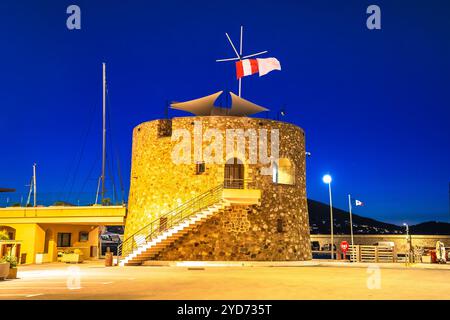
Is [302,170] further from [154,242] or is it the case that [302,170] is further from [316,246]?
[316,246]

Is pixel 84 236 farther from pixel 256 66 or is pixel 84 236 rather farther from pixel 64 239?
pixel 256 66

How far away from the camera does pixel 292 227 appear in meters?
29.3

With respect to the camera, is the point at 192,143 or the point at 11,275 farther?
the point at 192,143

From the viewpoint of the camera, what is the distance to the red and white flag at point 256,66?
103ft

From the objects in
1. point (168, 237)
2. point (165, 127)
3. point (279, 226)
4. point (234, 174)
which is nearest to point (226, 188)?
point (234, 174)

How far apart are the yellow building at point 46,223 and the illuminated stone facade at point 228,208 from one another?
193 centimetres

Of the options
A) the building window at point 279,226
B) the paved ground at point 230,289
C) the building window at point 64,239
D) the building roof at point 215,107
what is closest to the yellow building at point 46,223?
the building window at point 64,239

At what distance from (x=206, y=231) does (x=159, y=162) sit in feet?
16.9

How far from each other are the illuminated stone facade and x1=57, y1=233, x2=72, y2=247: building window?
6.82 m

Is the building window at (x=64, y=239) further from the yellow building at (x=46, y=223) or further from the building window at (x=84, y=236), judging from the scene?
the building window at (x=84, y=236)

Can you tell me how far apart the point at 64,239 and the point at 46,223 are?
2.96 metres

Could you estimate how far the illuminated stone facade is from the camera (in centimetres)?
2706
